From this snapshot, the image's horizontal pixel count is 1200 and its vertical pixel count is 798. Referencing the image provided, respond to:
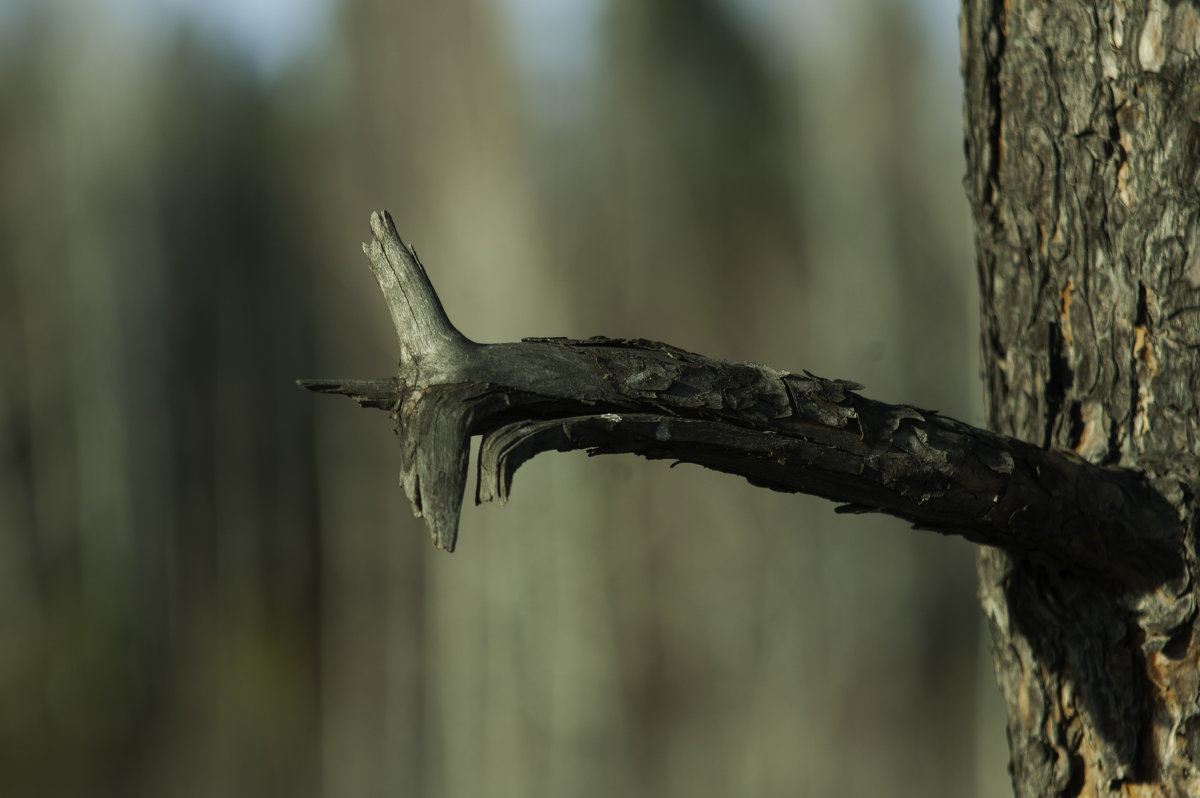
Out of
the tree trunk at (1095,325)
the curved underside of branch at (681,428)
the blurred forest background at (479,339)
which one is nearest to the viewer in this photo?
the curved underside of branch at (681,428)

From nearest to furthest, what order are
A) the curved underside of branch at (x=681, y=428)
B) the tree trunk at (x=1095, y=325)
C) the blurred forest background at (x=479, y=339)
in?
the curved underside of branch at (x=681, y=428), the tree trunk at (x=1095, y=325), the blurred forest background at (x=479, y=339)

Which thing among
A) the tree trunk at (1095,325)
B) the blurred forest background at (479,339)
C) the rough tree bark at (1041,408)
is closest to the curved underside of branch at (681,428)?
the rough tree bark at (1041,408)

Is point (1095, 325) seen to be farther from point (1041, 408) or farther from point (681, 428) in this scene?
point (681, 428)

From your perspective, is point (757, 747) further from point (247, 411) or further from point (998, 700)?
point (247, 411)

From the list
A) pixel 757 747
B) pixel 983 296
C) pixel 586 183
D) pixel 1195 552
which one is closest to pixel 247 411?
pixel 586 183

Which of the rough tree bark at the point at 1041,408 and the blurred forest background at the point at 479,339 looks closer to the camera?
the rough tree bark at the point at 1041,408

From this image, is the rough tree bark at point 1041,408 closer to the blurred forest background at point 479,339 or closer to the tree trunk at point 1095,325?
the tree trunk at point 1095,325

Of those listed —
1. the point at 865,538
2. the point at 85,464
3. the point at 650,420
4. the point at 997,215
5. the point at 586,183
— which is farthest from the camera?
the point at 85,464

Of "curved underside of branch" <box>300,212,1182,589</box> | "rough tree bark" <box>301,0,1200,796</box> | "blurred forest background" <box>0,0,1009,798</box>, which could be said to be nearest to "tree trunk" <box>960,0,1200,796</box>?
"rough tree bark" <box>301,0,1200,796</box>
